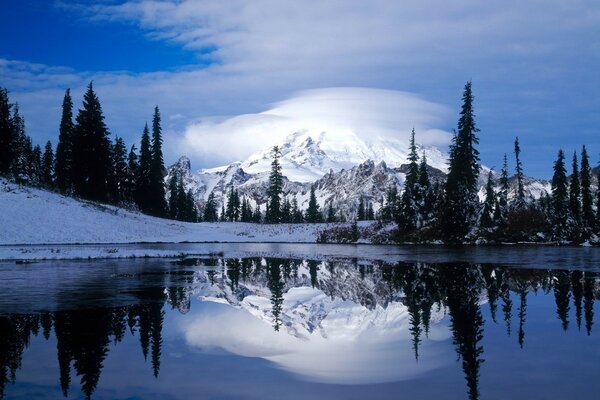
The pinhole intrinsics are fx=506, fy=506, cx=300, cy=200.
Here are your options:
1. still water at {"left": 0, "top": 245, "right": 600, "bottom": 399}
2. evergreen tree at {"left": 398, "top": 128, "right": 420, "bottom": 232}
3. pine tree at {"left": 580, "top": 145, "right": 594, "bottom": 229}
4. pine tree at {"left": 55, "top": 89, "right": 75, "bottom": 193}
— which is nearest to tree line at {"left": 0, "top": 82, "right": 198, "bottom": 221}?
pine tree at {"left": 55, "top": 89, "right": 75, "bottom": 193}

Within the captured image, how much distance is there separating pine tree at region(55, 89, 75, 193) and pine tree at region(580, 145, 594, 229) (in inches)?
3012

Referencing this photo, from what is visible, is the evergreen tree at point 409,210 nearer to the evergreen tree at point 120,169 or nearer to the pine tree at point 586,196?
the pine tree at point 586,196

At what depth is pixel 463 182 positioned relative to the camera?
68.9 metres

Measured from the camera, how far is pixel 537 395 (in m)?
7.30

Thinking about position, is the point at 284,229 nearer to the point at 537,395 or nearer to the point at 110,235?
the point at 110,235

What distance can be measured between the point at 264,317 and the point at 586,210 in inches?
3248

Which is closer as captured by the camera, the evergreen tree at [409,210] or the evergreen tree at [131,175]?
the evergreen tree at [409,210]

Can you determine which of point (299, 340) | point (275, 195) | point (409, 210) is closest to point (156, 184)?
point (275, 195)

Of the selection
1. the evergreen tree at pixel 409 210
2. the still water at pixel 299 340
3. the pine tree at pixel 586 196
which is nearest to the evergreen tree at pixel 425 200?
the evergreen tree at pixel 409 210

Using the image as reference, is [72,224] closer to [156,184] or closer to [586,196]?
[156,184]

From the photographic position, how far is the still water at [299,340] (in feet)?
26.0

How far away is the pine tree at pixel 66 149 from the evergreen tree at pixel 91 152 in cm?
129

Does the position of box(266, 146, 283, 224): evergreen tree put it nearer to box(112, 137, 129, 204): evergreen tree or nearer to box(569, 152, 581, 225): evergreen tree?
box(112, 137, 129, 204): evergreen tree

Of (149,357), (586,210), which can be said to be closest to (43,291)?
(149,357)
